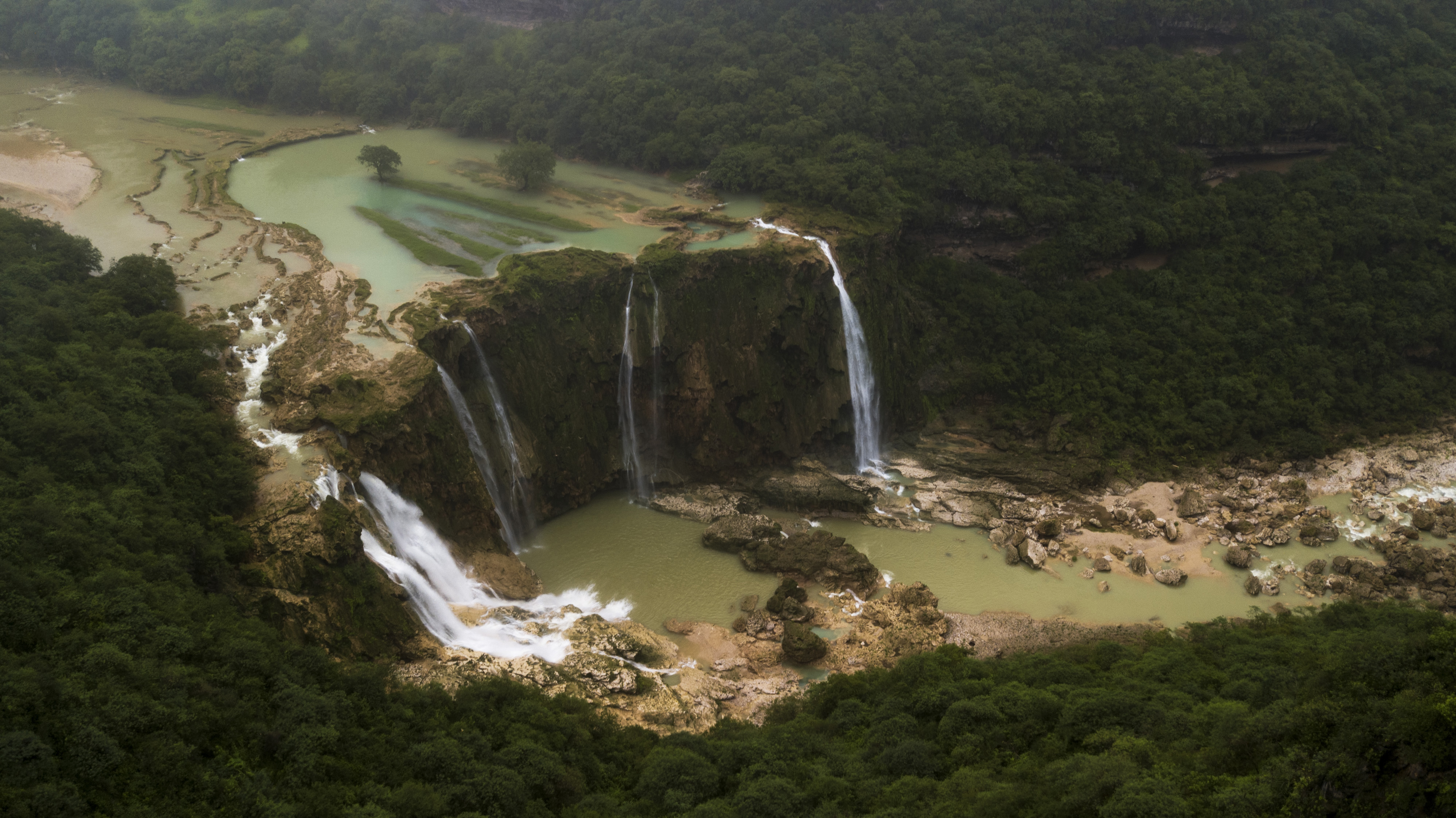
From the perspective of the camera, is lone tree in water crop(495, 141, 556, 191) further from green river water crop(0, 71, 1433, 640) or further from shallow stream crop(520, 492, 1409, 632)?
shallow stream crop(520, 492, 1409, 632)

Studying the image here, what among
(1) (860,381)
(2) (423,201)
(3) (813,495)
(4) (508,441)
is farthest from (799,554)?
(2) (423,201)

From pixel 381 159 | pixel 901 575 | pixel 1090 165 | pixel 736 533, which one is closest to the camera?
pixel 901 575

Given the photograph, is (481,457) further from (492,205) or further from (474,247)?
(492,205)

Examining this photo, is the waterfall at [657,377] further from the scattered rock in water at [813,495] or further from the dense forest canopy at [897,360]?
the dense forest canopy at [897,360]

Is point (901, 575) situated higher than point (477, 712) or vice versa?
point (477, 712)

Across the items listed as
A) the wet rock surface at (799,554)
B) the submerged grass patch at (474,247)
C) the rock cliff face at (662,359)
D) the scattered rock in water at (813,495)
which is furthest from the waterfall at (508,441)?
the scattered rock in water at (813,495)

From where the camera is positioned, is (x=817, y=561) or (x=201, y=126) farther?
(x=201, y=126)
